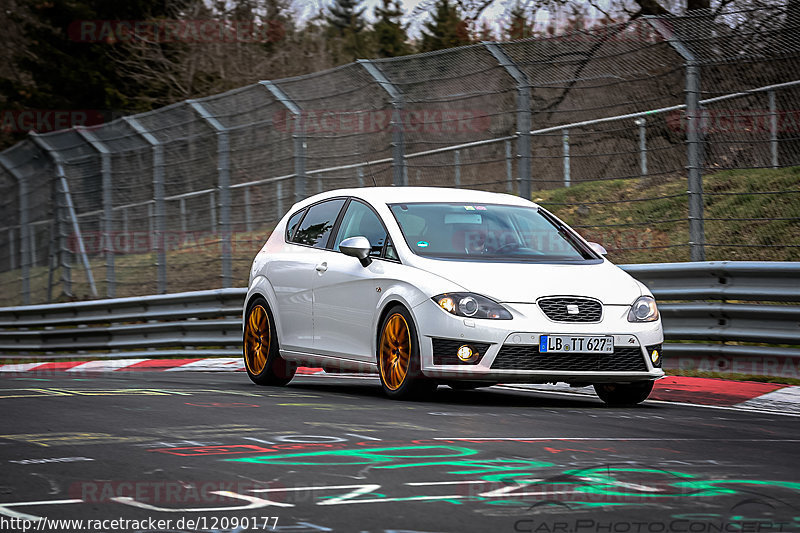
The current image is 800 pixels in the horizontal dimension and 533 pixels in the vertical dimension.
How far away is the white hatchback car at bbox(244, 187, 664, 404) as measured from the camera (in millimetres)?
8555

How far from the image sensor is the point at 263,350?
432 inches

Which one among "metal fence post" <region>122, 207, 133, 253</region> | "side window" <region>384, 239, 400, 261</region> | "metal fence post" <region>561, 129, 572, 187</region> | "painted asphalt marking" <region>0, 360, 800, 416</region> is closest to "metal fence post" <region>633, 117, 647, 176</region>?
"metal fence post" <region>561, 129, 572, 187</region>

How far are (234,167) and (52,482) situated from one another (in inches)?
495

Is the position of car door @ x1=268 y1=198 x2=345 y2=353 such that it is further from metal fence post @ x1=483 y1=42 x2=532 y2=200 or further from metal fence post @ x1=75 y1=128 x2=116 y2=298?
metal fence post @ x1=75 y1=128 x2=116 y2=298

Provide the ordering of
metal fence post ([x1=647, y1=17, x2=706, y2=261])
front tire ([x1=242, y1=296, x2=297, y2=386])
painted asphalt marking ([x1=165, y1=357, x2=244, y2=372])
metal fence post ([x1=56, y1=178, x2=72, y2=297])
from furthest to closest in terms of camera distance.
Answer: metal fence post ([x1=56, y1=178, x2=72, y2=297]) → painted asphalt marking ([x1=165, y1=357, x2=244, y2=372]) → metal fence post ([x1=647, y1=17, x2=706, y2=261]) → front tire ([x1=242, y1=296, x2=297, y2=386])

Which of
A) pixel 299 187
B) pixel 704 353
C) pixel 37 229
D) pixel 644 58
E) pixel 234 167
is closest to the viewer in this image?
pixel 704 353

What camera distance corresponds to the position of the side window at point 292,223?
11.2 m

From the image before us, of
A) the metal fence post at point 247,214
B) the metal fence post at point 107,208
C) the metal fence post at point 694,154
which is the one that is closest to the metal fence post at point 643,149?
the metal fence post at point 694,154

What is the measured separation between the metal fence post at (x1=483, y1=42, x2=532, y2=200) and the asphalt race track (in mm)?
4841

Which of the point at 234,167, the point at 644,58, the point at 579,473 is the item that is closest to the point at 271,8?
the point at 234,167

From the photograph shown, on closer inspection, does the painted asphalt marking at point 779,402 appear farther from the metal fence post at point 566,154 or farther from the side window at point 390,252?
the metal fence post at point 566,154

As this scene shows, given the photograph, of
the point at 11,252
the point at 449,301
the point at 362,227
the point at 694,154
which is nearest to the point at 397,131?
the point at 694,154

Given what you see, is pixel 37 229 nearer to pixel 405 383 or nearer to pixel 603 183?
pixel 603 183

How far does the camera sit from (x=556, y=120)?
44.2 feet
